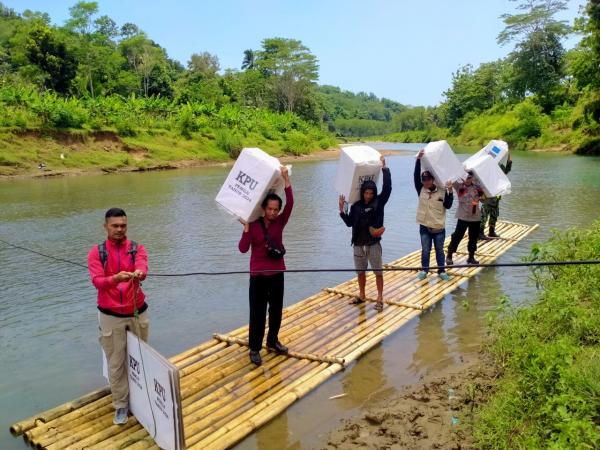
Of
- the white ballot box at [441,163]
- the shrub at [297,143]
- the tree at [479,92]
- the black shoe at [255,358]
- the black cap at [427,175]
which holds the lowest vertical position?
the black shoe at [255,358]

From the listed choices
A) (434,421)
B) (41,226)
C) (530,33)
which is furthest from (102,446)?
(530,33)

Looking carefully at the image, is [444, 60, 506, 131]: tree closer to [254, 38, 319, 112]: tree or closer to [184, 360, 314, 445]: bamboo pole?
[254, 38, 319, 112]: tree

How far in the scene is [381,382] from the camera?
484cm

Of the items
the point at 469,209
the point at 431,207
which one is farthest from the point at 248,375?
the point at 469,209

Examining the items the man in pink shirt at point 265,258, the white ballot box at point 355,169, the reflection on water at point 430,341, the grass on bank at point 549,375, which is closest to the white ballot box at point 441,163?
the white ballot box at point 355,169

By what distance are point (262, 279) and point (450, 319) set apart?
108 inches

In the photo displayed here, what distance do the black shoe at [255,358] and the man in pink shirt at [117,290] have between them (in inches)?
53.6

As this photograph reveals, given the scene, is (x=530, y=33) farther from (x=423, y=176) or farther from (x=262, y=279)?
(x=262, y=279)

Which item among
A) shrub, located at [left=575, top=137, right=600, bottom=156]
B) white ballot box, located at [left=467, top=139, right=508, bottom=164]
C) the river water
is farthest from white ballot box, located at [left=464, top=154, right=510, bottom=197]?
shrub, located at [left=575, top=137, right=600, bottom=156]

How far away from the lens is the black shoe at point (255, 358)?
16.4 feet

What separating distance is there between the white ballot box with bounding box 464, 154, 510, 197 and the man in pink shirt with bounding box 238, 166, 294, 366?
4.58 metres

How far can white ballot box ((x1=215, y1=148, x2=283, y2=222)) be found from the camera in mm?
4656

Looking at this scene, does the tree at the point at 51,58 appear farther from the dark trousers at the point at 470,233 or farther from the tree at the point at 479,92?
the tree at the point at 479,92

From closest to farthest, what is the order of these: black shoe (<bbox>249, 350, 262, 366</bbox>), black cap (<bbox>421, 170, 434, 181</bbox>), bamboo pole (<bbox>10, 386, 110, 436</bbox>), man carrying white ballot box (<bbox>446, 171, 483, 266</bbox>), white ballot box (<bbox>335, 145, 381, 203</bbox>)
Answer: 1. bamboo pole (<bbox>10, 386, 110, 436</bbox>)
2. black shoe (<bbox>249, 350, 262, 366</bbox>)
3. white ballot box (<bbox>335, 145, 381, 203</bbox>)
4. black cap (<bbox>421, 170, 434, 181</bbox>)
5. man carrying white ballot box (<bbox>446, 171, 483, 266</bbox>)
